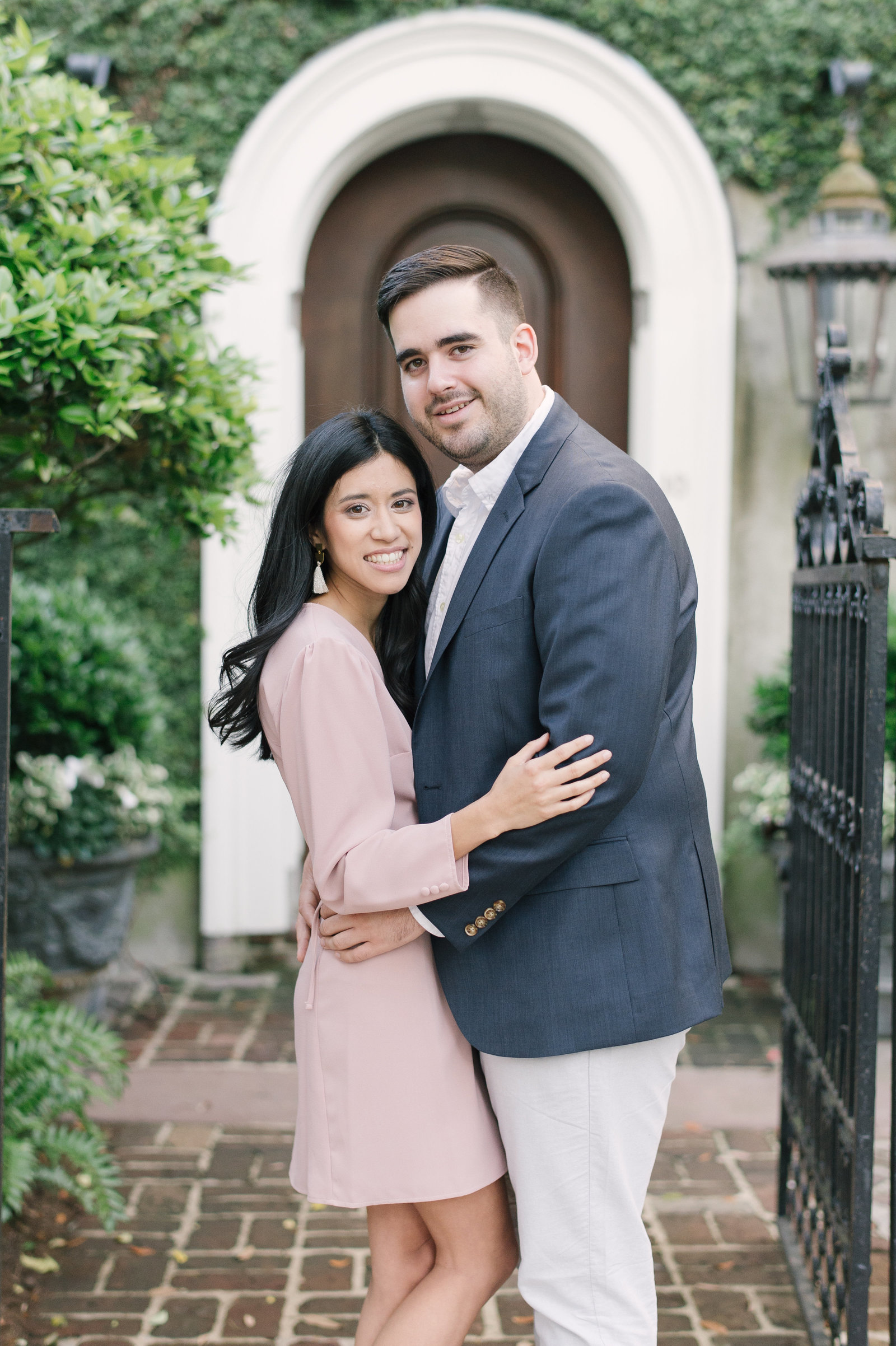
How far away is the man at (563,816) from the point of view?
1.84m

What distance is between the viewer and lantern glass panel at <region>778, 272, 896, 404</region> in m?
4.84

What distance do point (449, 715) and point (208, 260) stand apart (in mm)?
1414

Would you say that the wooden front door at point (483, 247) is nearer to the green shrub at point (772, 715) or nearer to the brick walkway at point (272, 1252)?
the green shrub at point (772, 715)

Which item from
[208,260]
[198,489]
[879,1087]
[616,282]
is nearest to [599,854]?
[198,489]

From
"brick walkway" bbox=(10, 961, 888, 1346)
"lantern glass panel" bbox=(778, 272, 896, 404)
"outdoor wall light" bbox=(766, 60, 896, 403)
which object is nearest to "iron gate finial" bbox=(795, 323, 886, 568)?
"brick walkway" bbox=(10, 961, 888, 1346)

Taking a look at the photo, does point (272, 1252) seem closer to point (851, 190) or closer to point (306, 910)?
point (306, 910)

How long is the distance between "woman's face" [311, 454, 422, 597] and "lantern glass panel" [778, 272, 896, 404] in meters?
3.26

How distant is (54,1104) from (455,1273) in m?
1.56

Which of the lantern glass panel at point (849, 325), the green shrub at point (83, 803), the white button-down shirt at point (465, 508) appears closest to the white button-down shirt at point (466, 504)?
the white button-down shirt at point (465, 508)

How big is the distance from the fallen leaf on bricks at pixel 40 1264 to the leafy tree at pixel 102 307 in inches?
74.6

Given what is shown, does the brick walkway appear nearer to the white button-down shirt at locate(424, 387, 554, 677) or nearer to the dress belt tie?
the dress belt tie

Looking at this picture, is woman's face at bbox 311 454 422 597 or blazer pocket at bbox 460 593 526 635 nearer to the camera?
blazer pocket at bbox 460 593 526 635

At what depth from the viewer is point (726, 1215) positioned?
10.9ft

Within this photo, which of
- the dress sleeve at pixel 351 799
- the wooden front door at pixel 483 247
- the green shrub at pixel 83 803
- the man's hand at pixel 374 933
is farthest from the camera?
the wooden front door at pixel 483 247
